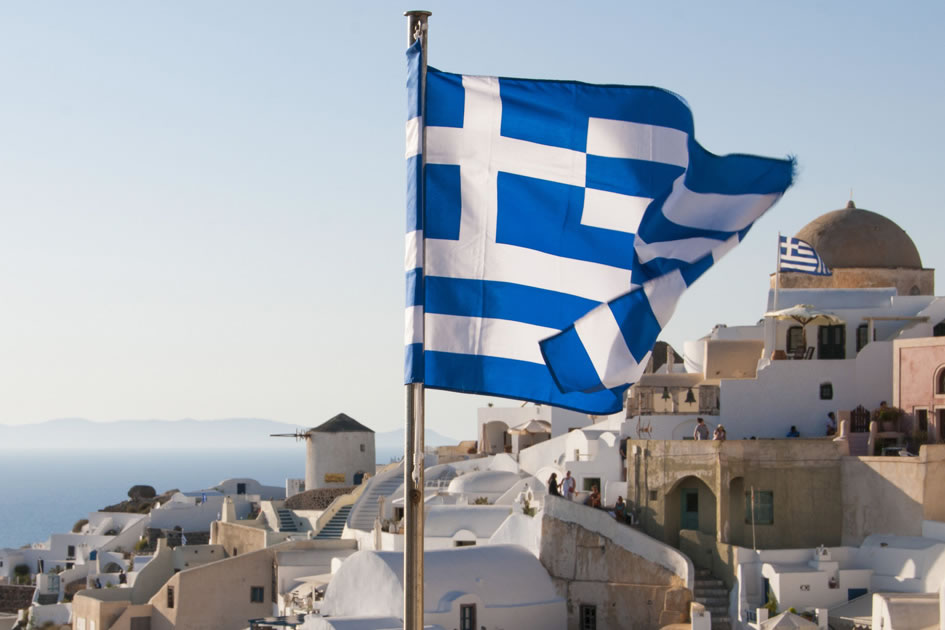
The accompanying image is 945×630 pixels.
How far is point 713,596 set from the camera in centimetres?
2747

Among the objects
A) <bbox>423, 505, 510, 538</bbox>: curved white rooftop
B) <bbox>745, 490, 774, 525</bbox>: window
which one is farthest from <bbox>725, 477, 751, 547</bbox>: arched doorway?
<bbox>423, 505, 510, 538</bbox>: curved white rooftop

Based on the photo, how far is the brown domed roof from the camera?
37344 millimetres

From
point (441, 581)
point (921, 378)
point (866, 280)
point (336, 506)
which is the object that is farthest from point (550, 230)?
point (336, 506)

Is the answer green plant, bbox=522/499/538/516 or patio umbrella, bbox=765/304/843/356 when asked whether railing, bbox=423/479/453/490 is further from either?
patio umbrella, bbox=765/304/843/356

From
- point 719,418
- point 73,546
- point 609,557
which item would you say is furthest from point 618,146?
point 73,546

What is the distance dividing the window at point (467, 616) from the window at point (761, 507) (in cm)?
593

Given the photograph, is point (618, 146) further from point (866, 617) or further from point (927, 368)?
point (927, 368)

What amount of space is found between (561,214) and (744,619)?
18.3m

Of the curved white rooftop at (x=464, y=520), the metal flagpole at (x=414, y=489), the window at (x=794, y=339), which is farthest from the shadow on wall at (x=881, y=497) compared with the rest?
the metal flagpole at (x=414, y=489)

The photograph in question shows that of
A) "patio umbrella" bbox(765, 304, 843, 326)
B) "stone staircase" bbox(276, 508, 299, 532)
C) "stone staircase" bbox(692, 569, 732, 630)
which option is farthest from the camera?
"stone staircase" bbox(276, 508, 299, 532)

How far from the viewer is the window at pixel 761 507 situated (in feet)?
91.9

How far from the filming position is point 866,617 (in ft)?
82.6

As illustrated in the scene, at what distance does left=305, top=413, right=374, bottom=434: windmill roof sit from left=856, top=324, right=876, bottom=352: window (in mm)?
28107

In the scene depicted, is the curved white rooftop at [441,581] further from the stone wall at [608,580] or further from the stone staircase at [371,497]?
the stone staircase at [371,497]
